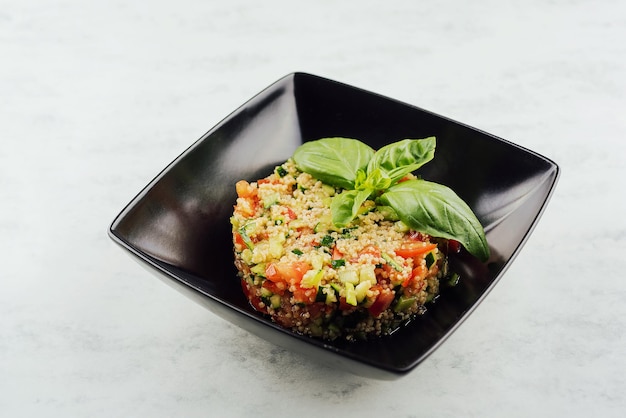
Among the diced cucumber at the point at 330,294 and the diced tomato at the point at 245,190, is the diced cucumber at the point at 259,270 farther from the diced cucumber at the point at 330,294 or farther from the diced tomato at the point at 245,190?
the diced tomato at the point at 245,190

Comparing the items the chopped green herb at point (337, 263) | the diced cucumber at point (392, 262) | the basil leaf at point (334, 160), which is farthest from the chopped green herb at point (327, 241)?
the basil leaf at point (334, 160)

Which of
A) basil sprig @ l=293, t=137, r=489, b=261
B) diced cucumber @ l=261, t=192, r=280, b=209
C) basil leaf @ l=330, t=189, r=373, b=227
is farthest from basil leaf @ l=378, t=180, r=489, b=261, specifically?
diced cucumber @ l=261, t=192, r=280, b=209

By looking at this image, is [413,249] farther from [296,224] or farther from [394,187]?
[296,224]

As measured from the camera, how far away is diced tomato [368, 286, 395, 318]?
10.5 ft

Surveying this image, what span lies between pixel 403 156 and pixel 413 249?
48cm

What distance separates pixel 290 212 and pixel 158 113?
6.02 ft

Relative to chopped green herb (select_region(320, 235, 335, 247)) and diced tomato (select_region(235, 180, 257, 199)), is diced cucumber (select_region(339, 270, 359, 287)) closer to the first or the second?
chopped green herb (select_region(320, 235, 335, 247))

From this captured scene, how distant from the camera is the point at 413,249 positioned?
3.29m

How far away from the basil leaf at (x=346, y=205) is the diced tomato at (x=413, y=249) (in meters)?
0.23

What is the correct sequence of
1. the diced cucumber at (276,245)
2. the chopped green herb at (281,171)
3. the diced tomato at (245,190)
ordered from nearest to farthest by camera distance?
the diced cucumber at (276,245)
the diced tomato at (245,190)
the chopped green herb at (281,171)

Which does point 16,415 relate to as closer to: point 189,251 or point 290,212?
point 189,251

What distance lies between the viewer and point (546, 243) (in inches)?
161

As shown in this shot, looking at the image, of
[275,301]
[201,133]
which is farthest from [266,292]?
[201,133]

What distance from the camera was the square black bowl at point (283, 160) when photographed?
3281 millimetres
